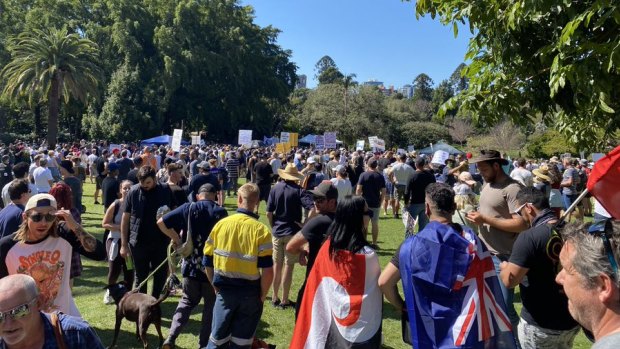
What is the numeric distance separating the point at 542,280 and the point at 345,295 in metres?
1.37

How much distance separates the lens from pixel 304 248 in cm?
466

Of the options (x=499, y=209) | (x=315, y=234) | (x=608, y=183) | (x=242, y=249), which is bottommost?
(x=242, y=249)

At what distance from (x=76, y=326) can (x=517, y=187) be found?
13.3 feet

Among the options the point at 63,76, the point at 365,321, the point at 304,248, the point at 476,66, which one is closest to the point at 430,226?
the point at 365,321

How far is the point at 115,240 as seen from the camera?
22.3 feet

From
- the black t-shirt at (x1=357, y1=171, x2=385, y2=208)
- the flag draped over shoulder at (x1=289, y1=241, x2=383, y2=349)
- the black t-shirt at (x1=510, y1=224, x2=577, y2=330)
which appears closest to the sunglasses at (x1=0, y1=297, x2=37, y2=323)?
the flag draped over shoulder at (x1=289, y1=241, x2=383, y2=349)

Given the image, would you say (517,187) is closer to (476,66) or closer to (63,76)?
(476,66)

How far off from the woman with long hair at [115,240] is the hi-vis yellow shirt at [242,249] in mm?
2667

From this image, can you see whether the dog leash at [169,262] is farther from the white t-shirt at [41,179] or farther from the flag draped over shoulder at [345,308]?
the white t-shirt at [41,179]

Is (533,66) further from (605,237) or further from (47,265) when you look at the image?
(47,265)

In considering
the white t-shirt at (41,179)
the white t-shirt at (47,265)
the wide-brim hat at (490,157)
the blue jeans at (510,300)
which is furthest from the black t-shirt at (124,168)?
the blue jeans at (510,300)

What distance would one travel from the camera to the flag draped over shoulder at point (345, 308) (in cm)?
354

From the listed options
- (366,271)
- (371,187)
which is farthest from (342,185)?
(366,271)

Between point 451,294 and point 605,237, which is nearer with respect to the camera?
point 605,237
